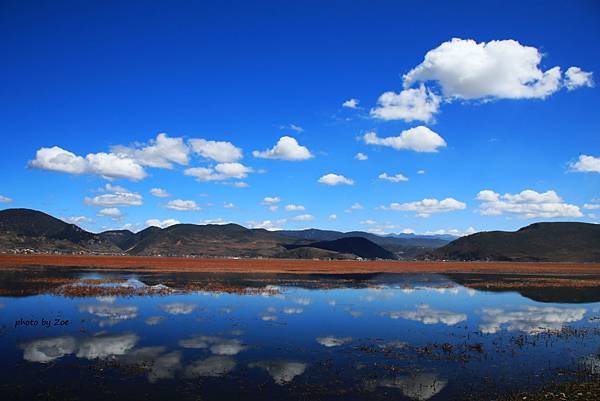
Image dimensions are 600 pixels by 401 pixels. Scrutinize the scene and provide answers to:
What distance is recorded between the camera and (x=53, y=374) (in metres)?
19.0

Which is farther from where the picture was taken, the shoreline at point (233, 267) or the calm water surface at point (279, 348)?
the shoreline at point (233, 267)

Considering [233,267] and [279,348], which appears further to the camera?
[233,267]

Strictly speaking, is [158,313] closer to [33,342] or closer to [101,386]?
[33,342]

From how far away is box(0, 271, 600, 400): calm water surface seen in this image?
17984 millimetres

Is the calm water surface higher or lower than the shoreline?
lower

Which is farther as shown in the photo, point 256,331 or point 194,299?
point 194,299

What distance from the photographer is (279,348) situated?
25.2 metres

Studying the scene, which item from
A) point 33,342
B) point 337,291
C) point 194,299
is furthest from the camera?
point 337,291

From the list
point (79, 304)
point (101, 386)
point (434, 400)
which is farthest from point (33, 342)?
point (434, 400)

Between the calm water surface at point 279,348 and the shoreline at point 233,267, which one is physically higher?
the shoreline at point 233,267

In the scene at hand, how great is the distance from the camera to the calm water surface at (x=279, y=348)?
1798 centimetres

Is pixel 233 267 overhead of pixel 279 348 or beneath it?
overhead

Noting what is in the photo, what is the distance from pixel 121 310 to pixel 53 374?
61.7ft

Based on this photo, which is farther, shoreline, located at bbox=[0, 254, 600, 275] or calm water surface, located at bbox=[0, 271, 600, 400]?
A: shoreline, located at bbox=[0, 254, 600, 275]
